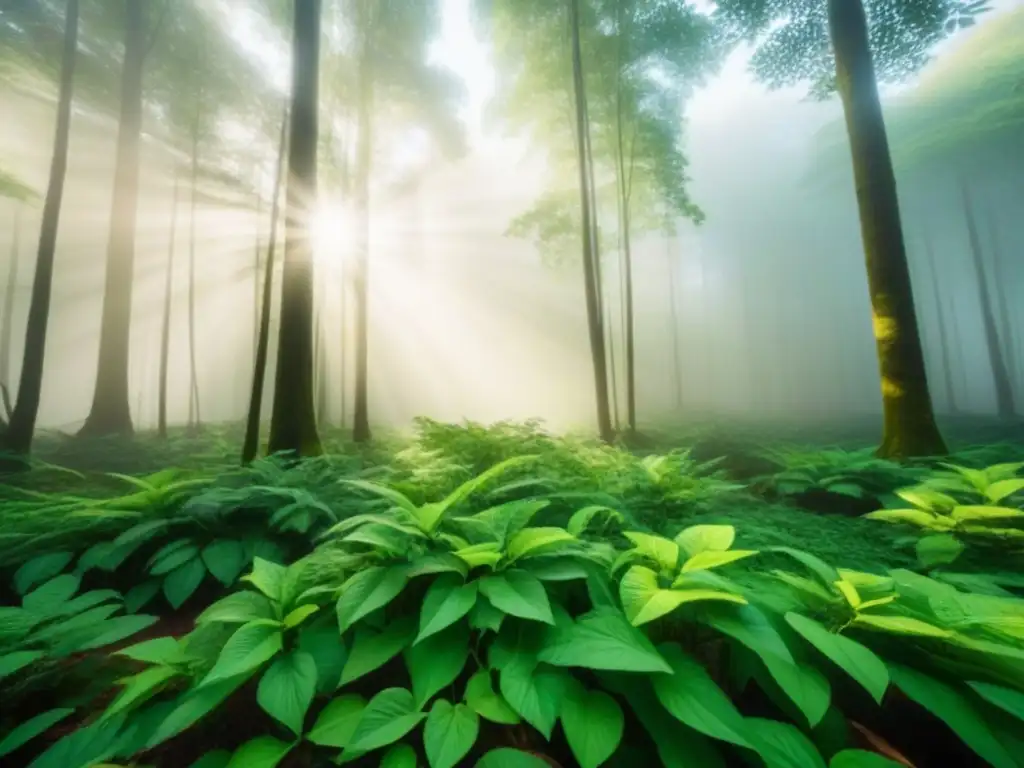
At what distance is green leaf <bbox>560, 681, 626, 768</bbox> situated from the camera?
1.01 m

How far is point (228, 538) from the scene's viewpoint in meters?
2.88

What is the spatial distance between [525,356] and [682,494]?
60264 mm

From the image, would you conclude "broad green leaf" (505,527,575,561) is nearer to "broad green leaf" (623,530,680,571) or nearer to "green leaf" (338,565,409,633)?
"broad green leaf" (623,530,680,571)

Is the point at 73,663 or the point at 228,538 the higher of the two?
the point at 228,538

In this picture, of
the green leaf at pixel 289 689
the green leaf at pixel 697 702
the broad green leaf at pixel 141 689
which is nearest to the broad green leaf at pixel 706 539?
the green leaf at pixel 697 702

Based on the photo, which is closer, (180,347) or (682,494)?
(682,494)

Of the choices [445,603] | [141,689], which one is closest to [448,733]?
[445,603]

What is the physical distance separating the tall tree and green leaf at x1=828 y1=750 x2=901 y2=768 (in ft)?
17.7

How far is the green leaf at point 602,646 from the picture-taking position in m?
1.08

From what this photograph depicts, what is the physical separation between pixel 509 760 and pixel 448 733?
6.6 inches

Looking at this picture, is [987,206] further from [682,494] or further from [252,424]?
[252,424]

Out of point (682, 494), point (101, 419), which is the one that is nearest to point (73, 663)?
point (682, 494)

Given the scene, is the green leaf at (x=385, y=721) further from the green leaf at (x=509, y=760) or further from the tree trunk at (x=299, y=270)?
the tree trunk at (x=299, y=270)


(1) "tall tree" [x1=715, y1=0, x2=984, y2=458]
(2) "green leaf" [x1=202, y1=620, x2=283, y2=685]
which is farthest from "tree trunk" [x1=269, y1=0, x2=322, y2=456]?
(1) "tall tree" [x1=715, y1=0, x2=984, y2=458]
